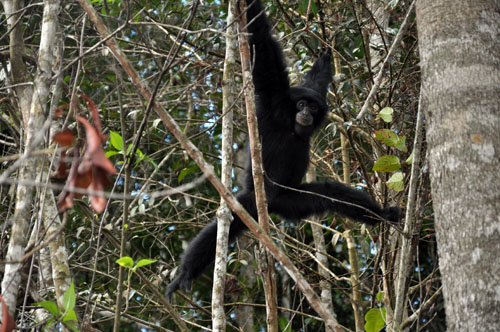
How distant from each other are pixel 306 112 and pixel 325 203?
1.15m

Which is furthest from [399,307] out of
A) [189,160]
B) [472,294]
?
[189,160]

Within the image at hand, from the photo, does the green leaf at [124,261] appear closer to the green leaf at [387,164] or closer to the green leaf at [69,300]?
the green leaf at [69,300]

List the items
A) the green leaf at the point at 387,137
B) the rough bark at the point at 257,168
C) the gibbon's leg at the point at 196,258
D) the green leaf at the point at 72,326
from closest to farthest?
the green leaf at the point at 72,326 < the rough bark at the point at 257,168 < the green leaf at the point at 387,137 < the gibbon's leg at the point at 196,258

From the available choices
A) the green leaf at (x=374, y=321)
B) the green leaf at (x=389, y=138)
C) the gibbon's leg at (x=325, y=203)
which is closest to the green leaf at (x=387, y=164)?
the green leaf at (x=389, y=138)

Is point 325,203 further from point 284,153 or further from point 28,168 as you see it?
point 28,168

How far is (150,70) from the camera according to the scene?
964 centimetres

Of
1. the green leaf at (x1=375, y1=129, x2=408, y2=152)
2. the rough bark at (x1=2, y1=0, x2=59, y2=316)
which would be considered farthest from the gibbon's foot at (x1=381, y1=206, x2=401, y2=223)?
the rough bark at (x1=2, y1=0, x2=59, y2=316)

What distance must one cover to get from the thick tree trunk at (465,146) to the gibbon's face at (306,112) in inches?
140

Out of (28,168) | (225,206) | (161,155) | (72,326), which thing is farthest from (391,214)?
(161,155)

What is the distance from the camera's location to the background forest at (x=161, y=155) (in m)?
3.01

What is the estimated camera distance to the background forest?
3010 millimetres

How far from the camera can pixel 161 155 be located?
31.0ft

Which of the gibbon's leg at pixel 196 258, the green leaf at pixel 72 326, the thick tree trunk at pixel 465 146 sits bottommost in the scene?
the gibbon's leg at pixel 196 258

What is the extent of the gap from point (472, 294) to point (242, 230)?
14.6 feet
